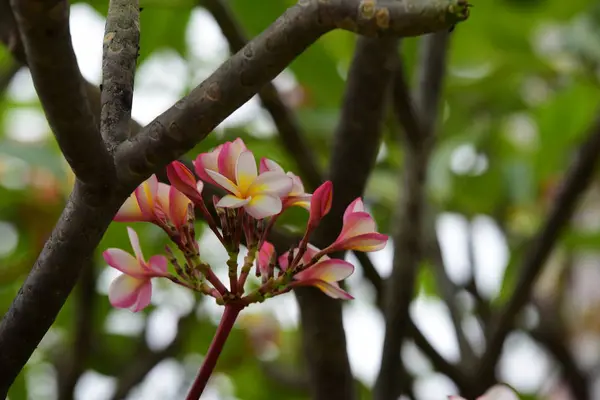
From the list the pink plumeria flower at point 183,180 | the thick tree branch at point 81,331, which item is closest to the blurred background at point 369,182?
the thick tree branch at point 81,331

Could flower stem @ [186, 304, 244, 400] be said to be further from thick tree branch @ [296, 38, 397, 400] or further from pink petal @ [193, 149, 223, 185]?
thick tree branch @ [296, 38, 397, 400]

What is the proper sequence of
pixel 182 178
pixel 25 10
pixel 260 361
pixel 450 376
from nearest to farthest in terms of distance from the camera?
pixel 25 10 → pixel 182 178 → pixel 450 376 → pixel 260 361

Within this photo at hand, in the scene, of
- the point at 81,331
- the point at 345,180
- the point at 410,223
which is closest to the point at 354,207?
the point at 345,180

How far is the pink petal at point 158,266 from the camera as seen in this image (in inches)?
15.7

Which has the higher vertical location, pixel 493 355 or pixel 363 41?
pixel 363 41

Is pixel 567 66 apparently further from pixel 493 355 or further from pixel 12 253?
pixel 12 253

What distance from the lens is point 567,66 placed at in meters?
1.14

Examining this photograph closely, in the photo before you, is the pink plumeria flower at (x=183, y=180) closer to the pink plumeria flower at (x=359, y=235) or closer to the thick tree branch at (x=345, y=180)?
the pink plumeria flower at (x=359, y=235)

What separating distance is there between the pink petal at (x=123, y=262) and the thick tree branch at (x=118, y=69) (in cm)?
7

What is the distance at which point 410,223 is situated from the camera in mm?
784

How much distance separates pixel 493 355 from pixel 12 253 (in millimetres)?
650

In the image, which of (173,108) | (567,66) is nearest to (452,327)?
(567,66)

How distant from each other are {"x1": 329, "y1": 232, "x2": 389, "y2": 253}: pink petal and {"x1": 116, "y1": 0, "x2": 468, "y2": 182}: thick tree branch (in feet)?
0.34

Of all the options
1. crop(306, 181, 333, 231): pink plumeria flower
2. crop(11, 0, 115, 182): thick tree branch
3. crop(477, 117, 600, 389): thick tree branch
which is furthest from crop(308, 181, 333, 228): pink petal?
crop(477, 117, 600, 389): thick tree branch
